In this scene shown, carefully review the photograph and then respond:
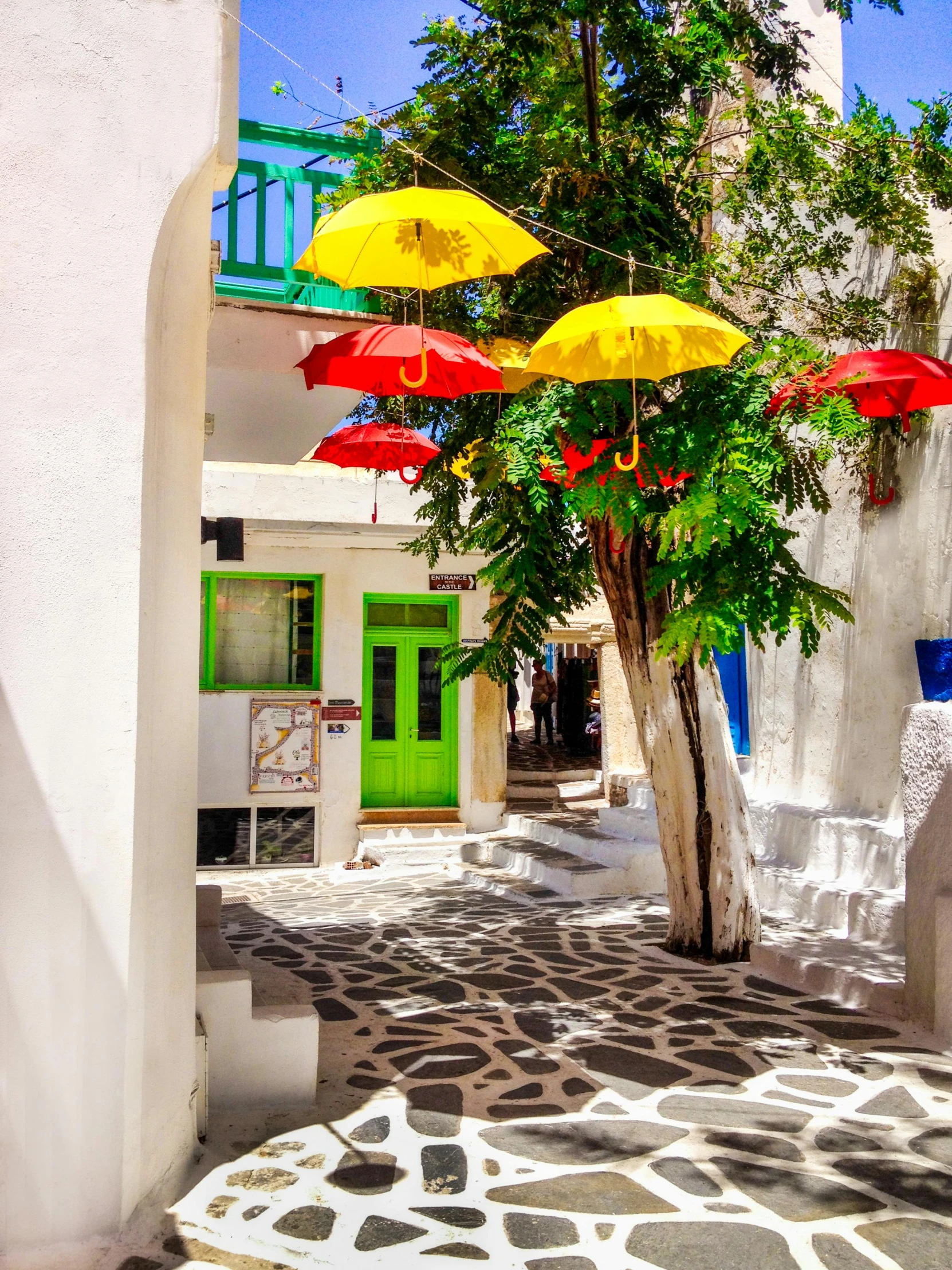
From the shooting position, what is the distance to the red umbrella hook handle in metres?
8.81

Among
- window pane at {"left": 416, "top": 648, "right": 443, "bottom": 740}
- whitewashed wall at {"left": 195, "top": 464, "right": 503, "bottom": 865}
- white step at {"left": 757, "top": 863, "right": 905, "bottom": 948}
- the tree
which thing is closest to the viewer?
the tree

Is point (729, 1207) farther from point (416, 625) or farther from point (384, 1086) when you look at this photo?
point (416, 625)

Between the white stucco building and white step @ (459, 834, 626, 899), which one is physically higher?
the white stucco building

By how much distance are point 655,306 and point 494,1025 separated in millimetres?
4207

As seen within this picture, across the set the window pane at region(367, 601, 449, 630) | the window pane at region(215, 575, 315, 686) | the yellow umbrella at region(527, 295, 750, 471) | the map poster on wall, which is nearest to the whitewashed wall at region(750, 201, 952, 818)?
the yellow umbrella at region(527, 295, 750, 471)

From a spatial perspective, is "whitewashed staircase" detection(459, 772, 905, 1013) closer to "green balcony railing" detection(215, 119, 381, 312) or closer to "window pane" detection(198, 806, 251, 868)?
"window pane" detection(198, 806, 251, 868)

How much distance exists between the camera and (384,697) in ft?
45.3

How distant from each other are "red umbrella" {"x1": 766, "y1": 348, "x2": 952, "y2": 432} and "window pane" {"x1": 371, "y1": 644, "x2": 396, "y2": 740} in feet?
25.6

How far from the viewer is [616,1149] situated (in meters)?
4.55

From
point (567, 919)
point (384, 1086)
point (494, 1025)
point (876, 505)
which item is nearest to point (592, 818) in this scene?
point (567, 919)

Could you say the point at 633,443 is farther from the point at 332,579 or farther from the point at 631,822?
the point at 332,579

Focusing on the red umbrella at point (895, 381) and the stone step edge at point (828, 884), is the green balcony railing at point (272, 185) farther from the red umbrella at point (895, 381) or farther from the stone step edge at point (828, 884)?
the stone step edge at point (828, 884)

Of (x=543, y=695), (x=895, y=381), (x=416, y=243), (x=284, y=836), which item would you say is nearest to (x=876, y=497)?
(x=895, y=381)

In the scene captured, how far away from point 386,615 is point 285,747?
2.19m
